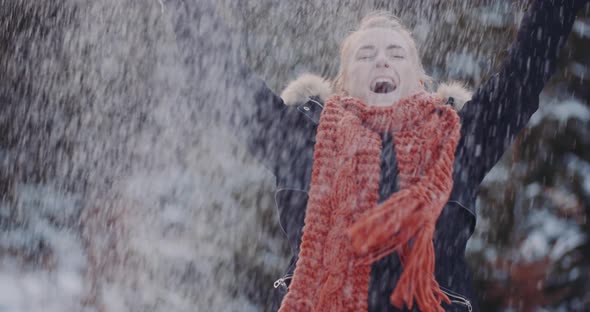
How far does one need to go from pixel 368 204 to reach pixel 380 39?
505 millimetres

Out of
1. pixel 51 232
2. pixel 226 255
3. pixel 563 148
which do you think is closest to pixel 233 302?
pixel 226 255

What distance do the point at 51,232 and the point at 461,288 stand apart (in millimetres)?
3618

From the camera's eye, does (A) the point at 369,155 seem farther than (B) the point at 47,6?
No

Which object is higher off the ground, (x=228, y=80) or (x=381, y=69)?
(x=381, y=69)

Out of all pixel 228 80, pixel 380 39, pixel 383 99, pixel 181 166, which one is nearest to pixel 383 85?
pixel 383 99

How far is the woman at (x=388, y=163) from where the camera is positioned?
5.30 ft

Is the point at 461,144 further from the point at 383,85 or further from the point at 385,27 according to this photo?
the point at 385,27

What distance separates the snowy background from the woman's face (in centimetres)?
179

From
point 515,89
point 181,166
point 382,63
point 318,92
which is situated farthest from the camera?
point 181,166

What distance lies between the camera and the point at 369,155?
177cm

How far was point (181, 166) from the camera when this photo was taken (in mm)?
4594

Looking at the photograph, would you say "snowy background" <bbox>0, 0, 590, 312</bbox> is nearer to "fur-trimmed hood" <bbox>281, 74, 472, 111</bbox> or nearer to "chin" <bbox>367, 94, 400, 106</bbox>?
"fur-trimmed hood" <bbox>281, 74, 472, 111</bbox>

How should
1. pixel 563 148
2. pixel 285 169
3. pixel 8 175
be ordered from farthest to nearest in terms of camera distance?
1. pixel 8 175
2. pixel 563 148
3. pixel 285 169

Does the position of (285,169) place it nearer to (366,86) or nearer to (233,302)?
(366,86)
